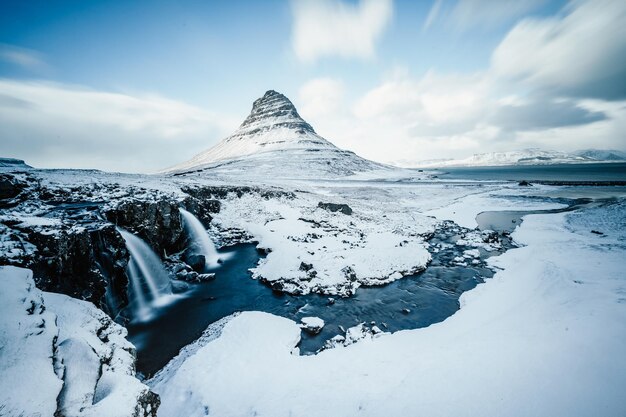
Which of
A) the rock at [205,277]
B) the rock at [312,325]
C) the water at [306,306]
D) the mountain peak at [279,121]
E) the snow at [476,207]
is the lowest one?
the water at [306,306]

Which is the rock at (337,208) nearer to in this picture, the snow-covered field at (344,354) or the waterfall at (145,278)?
the snow-covered field at (344,354)

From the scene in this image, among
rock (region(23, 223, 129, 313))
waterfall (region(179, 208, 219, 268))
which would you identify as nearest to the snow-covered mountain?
waterfall (region(179, 208, 219, 268))

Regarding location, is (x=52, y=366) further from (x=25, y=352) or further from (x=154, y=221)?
(x=154, y=221)

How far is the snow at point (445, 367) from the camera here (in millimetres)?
6777

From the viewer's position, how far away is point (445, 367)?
26.2 feet

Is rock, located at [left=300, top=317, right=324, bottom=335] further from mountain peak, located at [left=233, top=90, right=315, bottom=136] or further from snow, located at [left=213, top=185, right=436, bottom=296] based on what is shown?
mountain peak, located at [left=233, top=90, right=315, bottom=136]

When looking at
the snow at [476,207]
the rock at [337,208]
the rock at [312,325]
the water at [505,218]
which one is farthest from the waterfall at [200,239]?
the water at [505,218]

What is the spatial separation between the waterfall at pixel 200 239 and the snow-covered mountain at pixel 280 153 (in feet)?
210

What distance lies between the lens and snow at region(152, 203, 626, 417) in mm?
6777

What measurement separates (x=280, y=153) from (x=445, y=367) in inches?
4797

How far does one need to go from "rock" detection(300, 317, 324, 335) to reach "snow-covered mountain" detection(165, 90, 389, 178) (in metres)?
75.9

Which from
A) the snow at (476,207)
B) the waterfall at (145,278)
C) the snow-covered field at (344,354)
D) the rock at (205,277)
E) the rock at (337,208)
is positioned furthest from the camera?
the snow at (476,207)

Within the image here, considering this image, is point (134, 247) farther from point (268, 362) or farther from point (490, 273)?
point (490, 273)

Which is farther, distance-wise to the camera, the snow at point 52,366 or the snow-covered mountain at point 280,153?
the snow-covered mountain at point 280,153
